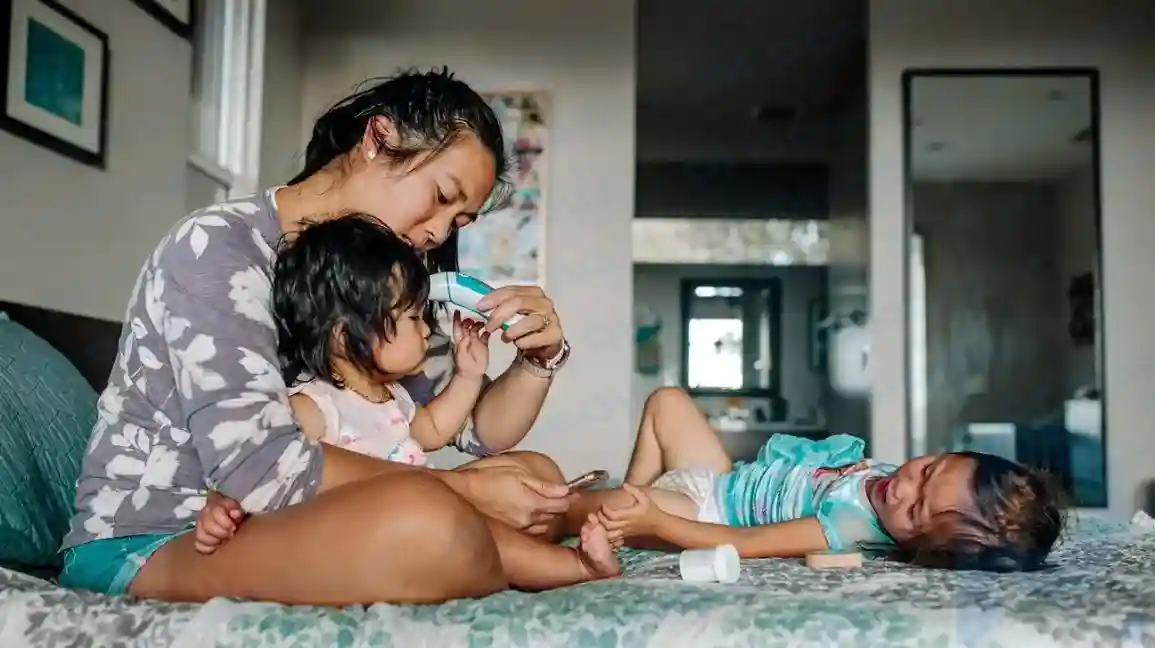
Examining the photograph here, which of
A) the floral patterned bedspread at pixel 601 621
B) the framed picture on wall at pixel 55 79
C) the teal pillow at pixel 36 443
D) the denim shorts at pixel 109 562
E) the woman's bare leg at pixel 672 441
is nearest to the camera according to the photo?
the floral patterned bedspread at pixel 601 621

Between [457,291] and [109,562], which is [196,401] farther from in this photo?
[457,291]

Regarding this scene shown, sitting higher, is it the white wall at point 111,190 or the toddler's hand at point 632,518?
the white wall at point 111,190

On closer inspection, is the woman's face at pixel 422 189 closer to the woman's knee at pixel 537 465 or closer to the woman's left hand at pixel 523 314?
the woman's left hand at pixel 523 314

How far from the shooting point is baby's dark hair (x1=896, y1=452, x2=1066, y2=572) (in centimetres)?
130

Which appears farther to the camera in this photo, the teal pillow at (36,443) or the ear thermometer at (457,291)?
the ear thermometer at (457,291)

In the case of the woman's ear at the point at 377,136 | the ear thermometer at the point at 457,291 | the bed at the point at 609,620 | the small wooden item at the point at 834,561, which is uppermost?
the woman's ear at the point at 377,136

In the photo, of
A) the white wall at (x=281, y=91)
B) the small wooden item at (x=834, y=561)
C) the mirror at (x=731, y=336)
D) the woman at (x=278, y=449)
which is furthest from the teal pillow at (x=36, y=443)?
the mirror at (x=731, y=336)

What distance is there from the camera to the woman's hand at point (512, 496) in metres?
1.01

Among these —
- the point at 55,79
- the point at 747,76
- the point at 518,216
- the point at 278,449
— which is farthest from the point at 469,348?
the point at 747,76

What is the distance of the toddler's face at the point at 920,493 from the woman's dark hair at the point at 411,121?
0.69m

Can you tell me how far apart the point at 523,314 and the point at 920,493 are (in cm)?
62

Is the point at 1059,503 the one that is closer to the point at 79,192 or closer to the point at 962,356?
the point at 79,192

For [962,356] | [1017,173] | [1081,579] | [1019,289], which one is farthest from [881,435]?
[1081,579]

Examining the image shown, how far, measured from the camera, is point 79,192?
5.79 feet
